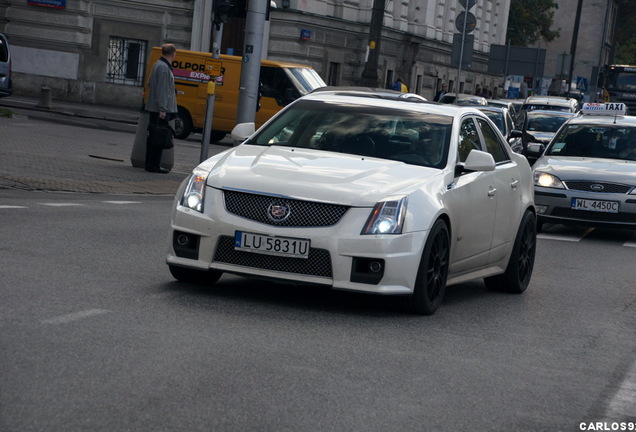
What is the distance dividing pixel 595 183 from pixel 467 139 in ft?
23.6

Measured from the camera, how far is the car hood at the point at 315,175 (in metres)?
8.23

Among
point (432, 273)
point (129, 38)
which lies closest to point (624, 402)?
point (432, 273)

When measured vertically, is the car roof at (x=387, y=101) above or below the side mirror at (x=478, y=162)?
above

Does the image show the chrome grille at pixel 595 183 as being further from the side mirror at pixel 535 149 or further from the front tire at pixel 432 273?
the front tire at pixel 432 273

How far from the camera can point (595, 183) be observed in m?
16.7

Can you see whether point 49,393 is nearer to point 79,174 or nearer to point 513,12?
point 79,174

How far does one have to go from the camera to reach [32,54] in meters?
41.4

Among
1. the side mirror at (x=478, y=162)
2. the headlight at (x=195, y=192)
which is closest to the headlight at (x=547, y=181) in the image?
the side mirror at (x=478, y=162)

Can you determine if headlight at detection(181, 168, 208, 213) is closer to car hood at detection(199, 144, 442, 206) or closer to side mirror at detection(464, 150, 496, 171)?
car hood at detection(199, 144, 442, 206)

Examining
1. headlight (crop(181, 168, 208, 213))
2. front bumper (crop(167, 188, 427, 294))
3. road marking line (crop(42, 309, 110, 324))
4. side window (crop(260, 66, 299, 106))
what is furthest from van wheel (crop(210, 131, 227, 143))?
road marking line (crop(42, 309, 110, 324))

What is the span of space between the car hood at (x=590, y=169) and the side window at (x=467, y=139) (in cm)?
688

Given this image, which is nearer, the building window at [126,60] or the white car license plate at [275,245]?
the white car license plate at [275,245]

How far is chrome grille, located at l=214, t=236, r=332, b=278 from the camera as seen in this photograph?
26.8 feet

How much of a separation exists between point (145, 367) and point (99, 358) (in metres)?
0.26
